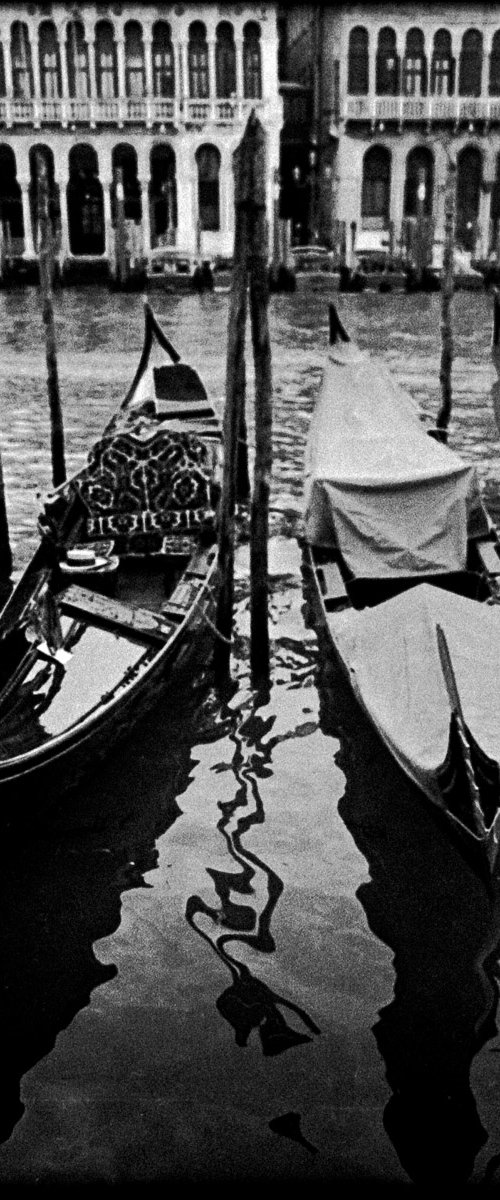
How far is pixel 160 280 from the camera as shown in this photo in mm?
18594

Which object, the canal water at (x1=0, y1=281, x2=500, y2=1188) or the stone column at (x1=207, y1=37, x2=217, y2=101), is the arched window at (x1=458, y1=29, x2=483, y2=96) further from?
the canal water at (x1=0, y1=281, x2=500, y2=1188)

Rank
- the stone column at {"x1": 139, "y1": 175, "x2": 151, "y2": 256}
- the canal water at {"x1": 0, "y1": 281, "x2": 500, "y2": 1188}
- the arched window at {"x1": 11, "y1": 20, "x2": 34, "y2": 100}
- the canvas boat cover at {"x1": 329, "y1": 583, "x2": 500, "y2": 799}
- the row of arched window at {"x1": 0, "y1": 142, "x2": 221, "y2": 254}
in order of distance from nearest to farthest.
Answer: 1. the canal water at {"x1": 0, "y1": 281, "x2": 500, "y2": 1188}
2. the canvas boat cover at {"x1": 329, "y1": 583, "x2": 500, "y2": 799}
3. the arched window at {"x1": 11, "y1": 20, "x2": 34, "y2": 100}
4. the stone column at {"x1": 139, "y1": 175, "x2": 151, "y2": 256}
5. the row of arched window at {"x1": 0, "y1": 142, "x2": 221, "y2": 254}

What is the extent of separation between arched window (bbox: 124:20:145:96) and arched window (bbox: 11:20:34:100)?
5.76ft

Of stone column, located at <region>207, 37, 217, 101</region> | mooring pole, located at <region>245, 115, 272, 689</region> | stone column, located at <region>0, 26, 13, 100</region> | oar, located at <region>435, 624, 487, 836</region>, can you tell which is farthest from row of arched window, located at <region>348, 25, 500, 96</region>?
oar, located at <region>435, 624, 487, 836</region>

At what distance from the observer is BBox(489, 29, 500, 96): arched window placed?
65.4ft

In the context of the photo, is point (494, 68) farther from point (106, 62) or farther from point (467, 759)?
point (467, 759)

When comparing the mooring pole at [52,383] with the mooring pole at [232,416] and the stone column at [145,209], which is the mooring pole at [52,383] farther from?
the stone column at [145,209]

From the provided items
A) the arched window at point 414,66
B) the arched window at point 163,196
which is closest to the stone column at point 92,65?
the arched window at point 163,196

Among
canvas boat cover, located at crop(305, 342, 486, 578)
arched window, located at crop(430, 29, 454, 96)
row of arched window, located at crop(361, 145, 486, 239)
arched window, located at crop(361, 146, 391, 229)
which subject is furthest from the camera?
arched window, located at crop(361, 146, 391, 229)

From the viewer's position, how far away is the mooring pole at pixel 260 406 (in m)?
4.02

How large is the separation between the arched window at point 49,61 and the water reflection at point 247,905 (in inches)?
735

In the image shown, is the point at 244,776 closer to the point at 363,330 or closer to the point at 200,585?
the point at 200,585

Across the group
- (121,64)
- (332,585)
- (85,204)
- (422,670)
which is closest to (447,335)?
(332,585)

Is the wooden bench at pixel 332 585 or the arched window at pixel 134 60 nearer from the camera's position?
the wooden bench at pixel 332 585
